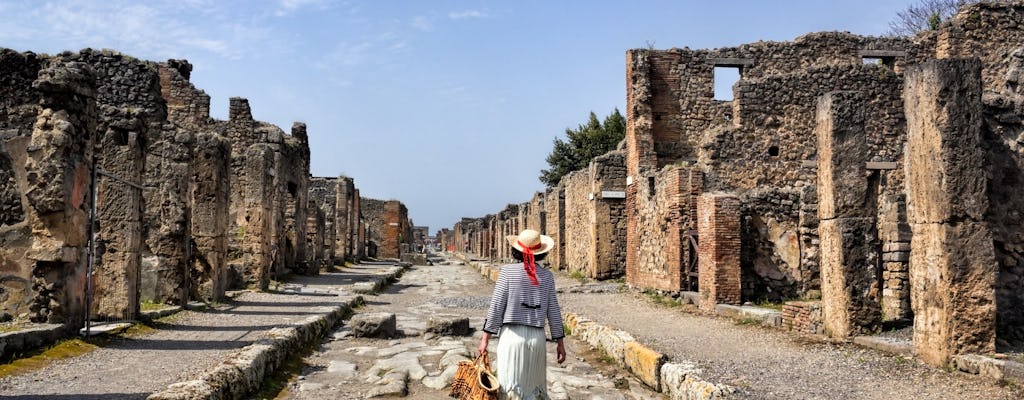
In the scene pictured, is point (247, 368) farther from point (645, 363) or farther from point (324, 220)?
point (324, 220)

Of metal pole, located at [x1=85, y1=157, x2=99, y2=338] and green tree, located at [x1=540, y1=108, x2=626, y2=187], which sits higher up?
green tree, located at [x1=540, y1=108, x2=626, y2=187]

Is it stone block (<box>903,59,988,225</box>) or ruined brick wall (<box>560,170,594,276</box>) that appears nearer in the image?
stone block (<box>903,59,988,225</box>)

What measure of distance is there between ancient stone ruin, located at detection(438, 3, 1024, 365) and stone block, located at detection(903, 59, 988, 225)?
0.04 feet

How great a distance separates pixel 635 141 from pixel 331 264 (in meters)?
12.8

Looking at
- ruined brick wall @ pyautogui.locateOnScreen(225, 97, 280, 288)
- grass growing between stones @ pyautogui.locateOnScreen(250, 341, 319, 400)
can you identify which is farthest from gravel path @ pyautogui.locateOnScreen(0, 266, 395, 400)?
ruined brick wall @ pyautogui.locateOnScreen(225, 97, 280, 288)

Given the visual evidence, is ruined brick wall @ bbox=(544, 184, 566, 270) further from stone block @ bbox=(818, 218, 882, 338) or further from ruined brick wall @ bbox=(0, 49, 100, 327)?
ruined brick wall @ bbox=(0, 49, 100, 327)

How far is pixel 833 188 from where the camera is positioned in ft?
30.4

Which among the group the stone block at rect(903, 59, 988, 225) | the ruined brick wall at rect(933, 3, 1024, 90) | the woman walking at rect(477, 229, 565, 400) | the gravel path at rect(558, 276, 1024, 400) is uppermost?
the ruined brick wall at rect(933, 3, 1024, 90)

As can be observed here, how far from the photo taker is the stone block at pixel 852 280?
29.5 feet

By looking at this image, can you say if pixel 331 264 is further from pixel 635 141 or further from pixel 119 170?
pixel 119 170

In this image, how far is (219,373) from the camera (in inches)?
233

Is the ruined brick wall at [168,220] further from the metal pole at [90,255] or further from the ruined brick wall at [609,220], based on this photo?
the ruined brick wall at [609,220]

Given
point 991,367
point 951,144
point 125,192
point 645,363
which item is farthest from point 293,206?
point 991,367

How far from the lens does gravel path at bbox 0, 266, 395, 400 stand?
5879 mm
